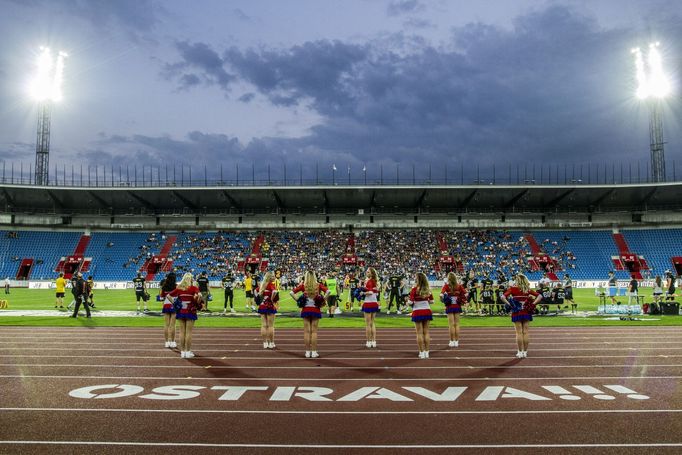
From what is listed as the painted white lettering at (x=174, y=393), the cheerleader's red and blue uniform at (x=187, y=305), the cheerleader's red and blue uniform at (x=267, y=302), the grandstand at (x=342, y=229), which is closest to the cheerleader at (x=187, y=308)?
the cheerleader's red and blue uniform at (x=187, y=305)

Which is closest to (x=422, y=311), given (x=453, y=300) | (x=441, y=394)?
(x=453, y=300)

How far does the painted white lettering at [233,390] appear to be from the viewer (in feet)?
25.6

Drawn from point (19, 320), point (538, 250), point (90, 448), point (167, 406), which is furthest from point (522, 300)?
point (538, 250)

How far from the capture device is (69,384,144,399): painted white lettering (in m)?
7.94

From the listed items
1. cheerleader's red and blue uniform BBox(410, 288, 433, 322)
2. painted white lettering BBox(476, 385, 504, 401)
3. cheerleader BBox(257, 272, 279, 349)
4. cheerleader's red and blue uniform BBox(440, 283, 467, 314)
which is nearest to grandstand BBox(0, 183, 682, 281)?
cheerleader's red and blue uniform BBox(440, 283, 467, 314)

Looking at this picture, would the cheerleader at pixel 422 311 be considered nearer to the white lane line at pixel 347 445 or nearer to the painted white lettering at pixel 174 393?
the painted white lettering at pixel 174 393

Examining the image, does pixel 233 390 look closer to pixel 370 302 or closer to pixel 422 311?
pixel 422 311

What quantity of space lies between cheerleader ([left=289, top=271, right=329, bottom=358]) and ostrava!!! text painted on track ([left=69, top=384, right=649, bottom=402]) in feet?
9.18

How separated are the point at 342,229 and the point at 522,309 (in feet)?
165

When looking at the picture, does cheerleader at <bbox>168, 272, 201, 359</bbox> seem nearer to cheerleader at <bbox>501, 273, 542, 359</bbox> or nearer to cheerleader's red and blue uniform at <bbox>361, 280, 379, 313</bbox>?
cheerleader's red and blue uniform at <bbox>361, 280, 379, 313</bbox>

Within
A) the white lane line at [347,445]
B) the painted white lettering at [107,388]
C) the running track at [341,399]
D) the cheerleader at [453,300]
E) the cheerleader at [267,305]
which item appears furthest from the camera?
the cheerleader at [453,300]

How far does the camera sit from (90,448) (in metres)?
5.60

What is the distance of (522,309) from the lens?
1126cm

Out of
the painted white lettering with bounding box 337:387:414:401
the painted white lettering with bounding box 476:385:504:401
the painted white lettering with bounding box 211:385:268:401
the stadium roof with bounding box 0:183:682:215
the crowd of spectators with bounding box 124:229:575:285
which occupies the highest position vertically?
the stadium roof with bounding box 0:183:682:215
